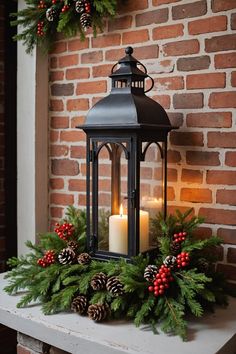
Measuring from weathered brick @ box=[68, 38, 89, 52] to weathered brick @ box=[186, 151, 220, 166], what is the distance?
760 mm

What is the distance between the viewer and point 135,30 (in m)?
1.94

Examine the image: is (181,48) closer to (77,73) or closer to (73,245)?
(77,73)

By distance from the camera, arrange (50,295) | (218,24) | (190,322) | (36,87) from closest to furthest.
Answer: (190,322), (50,295), (218,24), (36,87)

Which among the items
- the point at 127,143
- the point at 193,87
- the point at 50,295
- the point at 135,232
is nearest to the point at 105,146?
the point at 127,143

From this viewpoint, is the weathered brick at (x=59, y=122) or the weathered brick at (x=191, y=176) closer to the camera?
the weathered brick at (x=191, y=176)

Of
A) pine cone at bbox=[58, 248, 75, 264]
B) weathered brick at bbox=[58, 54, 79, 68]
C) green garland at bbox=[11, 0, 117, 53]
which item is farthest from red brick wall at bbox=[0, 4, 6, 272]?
pine cone at bbox=[58, 248, 75, 264]

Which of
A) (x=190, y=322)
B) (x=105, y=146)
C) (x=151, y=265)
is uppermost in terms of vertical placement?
(x=105, y=146)

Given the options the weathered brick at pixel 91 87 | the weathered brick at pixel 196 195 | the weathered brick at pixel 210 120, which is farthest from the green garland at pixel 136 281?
the weathered brick at pixel 91 87

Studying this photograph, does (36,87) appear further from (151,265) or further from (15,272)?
(151,265)

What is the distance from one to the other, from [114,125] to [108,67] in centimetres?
62

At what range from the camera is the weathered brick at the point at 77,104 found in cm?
212

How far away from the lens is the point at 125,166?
5.22 feet

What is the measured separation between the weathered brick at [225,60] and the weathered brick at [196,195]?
49cm

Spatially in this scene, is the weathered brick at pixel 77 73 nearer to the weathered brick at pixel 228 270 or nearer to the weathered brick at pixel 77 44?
the weathered brick at pixel 77 44
